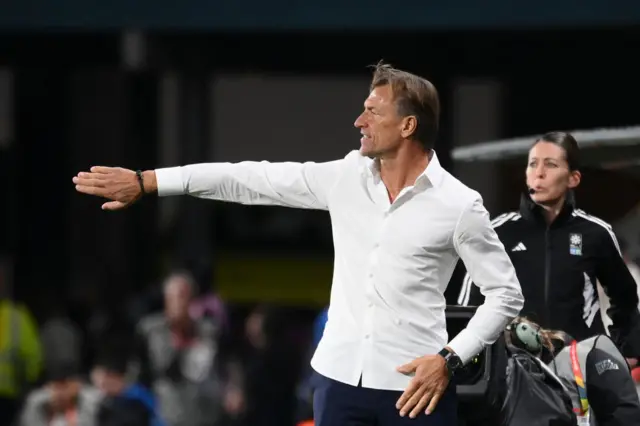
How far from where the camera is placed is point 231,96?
58.4ft

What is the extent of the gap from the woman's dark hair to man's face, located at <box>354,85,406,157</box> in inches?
52.7

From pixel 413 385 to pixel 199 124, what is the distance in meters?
10.6

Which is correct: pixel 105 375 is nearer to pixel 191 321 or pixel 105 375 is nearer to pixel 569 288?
pixel 191 321

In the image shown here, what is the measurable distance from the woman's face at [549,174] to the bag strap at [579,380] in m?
0.58

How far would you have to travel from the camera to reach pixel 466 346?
5027 mm

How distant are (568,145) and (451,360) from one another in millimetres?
1577

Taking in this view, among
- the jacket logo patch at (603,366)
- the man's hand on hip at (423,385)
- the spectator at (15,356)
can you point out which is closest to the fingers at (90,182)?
the man's hand on hip at (423,385)

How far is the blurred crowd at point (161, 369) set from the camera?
1089 centimetres

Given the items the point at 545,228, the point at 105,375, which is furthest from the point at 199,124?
the point at 545,228

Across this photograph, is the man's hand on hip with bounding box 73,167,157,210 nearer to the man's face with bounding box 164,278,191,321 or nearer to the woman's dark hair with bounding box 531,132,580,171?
the woman's dark hair with bounding box 531,132,580,171

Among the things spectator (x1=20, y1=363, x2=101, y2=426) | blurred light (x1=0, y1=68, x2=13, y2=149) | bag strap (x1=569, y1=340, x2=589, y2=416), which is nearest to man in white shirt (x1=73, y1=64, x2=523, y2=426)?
bag strap (x1=569, y1=340, x2=589, y2=416)

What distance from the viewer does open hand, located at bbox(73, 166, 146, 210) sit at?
5055mm

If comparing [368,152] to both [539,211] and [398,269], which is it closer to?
[398,269]

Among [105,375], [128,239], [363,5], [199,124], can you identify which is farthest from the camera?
[128,239]
